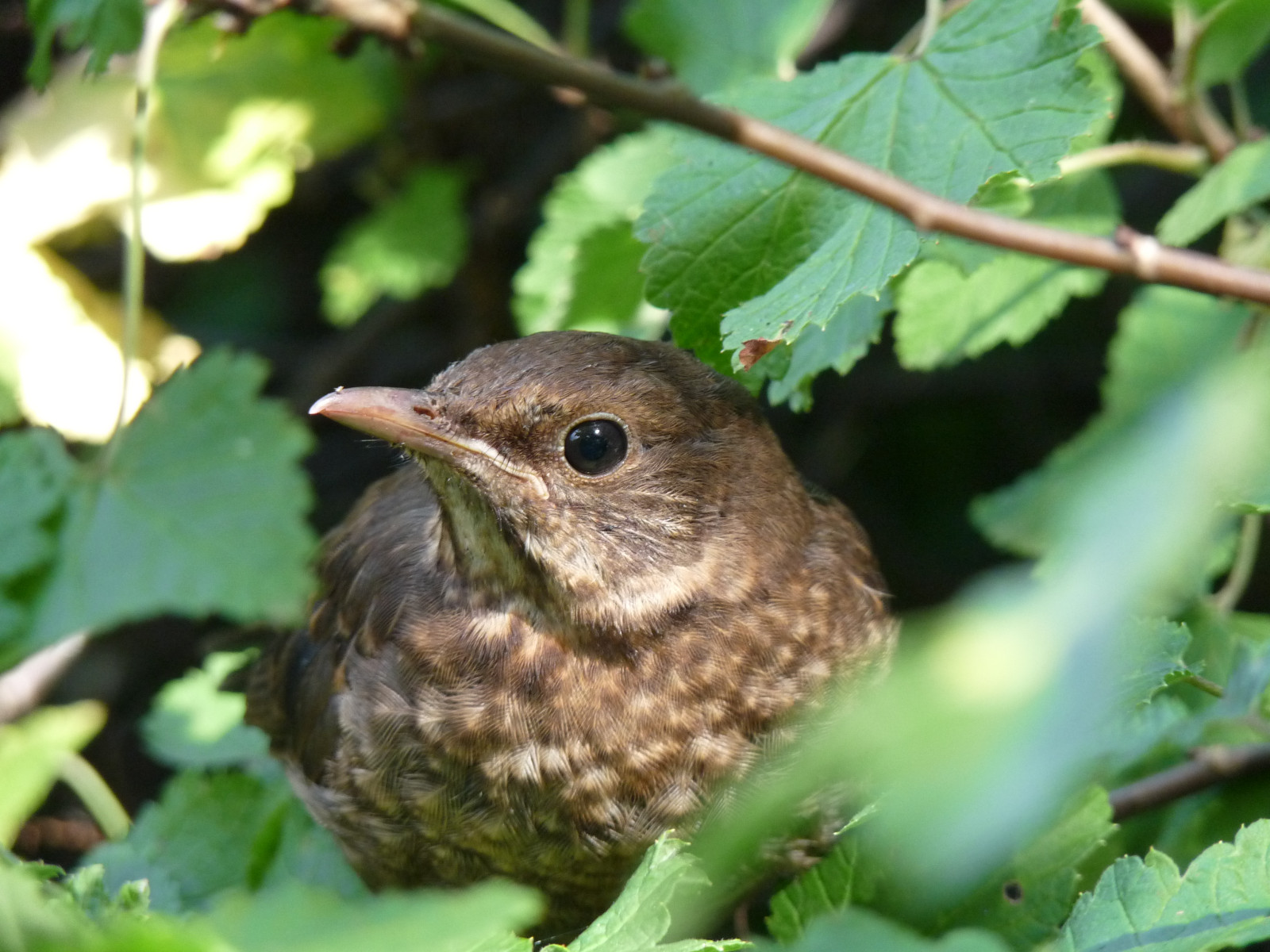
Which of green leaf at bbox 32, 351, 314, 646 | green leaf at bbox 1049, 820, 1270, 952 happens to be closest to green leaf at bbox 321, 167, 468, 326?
green leaf at bbox 32, 351, 314, 646

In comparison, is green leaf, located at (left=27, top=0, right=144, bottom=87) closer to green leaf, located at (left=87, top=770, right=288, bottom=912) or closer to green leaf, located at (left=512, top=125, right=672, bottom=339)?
green leaf, located at (left=512, top=125, right=672, bottom=339)

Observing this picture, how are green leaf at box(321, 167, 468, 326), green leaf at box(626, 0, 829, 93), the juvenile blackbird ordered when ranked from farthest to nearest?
green leaf at box(321, 167, 468, 326), green leaf at box(626, 0, 829, 93), the juvenile blackbird

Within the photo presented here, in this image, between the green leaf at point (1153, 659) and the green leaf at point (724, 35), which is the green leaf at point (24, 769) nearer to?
the green leaf at point (1153, 659)

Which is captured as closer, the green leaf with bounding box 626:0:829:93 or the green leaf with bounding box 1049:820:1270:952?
the green leaf with bounding box 1049:820:1270:952

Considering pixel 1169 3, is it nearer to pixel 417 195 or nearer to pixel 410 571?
pixel 410 571

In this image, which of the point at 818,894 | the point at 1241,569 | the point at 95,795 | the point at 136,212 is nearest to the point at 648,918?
the point at 818,894

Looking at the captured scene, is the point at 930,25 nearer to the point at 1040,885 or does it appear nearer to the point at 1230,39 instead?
the point at 1230,39

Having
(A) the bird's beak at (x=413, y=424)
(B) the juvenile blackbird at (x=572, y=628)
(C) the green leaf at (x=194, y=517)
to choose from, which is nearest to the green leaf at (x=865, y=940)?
(B) the juvenile blackbird at (x=572, y=628)

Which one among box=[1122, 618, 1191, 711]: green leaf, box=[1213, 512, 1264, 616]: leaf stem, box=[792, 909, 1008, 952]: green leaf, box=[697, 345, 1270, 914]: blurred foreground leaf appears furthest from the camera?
box=[1213, 512, 1264, 616]: leaf stem
